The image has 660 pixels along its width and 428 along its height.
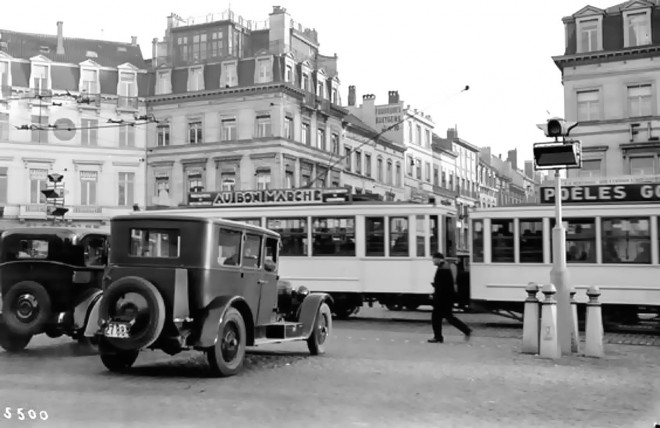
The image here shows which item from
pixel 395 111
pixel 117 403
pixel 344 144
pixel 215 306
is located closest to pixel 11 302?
pixel 215 306

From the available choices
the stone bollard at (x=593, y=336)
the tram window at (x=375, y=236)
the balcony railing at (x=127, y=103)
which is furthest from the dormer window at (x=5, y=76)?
the stone bollard at (x=593, y=336)

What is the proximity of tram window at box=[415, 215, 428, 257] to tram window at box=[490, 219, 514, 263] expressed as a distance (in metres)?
1.94

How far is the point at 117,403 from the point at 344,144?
40968 mm

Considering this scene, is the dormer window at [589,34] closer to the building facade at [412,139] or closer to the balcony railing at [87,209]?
the building facade at [412,139]

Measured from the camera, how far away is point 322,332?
40.5 ft

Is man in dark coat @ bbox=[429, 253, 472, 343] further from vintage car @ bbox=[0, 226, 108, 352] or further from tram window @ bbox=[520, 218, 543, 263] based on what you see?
vintage car @ bbox=[0, 226, 108, 352]

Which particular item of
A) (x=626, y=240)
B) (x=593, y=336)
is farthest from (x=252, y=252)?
(x=626, y=240)

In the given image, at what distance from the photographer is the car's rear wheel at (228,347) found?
9.22m

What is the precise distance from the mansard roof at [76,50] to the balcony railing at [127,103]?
217 cm

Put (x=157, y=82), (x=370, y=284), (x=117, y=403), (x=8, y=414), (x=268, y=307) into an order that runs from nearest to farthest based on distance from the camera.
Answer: (x=8, y=414) < (x=117, y=403) < (x=268, y=307) < (x=370, y=284) < (x=157, y=82)

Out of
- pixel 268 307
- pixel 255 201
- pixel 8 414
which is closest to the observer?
pixel 8 414

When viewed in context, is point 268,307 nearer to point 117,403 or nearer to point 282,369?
point 282,369

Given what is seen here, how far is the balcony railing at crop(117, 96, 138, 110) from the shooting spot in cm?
4503

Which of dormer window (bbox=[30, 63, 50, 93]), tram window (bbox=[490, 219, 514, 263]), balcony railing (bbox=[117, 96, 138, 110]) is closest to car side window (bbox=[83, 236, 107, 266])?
tram window (bbox=[490, 219, 514, 263])
